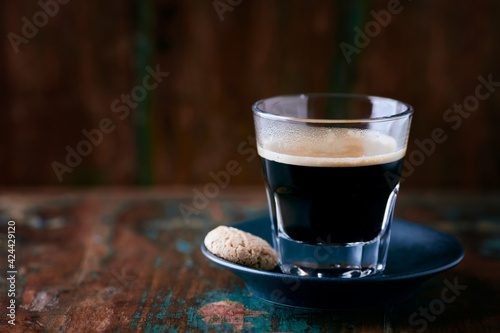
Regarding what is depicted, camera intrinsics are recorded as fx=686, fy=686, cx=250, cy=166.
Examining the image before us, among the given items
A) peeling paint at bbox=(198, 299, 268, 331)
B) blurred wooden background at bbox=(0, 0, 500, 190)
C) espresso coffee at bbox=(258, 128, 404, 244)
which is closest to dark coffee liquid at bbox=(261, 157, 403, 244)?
espresso coffee at bbox=(258, 128, 404, 244)

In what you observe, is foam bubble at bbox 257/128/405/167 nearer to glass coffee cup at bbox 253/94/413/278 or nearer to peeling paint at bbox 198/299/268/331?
glass coffee cup at bbox 253/94/413/278

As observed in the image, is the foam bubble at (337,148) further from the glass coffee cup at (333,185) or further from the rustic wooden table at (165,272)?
the rustic wooden table at (165,272)

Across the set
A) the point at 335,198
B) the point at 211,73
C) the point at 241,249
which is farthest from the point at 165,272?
the point at 211,73

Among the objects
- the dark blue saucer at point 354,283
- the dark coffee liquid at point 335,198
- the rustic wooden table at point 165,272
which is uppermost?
the dark coffee liquid at point 335,198

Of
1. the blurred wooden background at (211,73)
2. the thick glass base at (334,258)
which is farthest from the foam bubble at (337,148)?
the blurred wooden background at (211,73)

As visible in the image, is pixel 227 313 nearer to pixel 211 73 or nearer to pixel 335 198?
pixel 335 198

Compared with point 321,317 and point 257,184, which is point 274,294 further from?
point 257,184

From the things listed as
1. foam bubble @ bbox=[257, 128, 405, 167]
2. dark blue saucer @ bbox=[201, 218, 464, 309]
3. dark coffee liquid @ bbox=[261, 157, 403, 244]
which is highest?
foam bubble @ bbox=[257, 128, 405, 167]

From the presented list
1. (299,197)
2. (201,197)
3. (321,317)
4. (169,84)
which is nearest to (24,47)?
(169,84)
